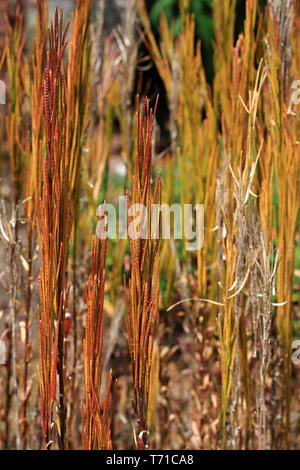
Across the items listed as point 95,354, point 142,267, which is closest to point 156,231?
point 142,267

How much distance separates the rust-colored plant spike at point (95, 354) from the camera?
0.78 metres

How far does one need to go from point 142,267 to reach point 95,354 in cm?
14

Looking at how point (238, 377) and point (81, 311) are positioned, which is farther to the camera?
point (81, 311)

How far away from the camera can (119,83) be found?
1516 mm

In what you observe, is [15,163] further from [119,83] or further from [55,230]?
[119,83]

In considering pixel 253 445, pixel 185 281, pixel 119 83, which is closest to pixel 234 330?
pixel 253 445

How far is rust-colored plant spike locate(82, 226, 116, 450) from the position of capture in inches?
30.6

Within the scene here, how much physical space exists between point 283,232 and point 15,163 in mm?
524

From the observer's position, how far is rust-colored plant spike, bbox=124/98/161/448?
77cm

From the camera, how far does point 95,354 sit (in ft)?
2.64

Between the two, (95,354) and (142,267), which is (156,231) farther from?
(95,354)

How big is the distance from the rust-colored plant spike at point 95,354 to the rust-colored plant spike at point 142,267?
41 millimetres

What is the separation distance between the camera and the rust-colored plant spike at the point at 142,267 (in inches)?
30.5

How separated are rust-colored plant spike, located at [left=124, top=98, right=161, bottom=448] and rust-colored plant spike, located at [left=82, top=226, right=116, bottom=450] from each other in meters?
0.04
